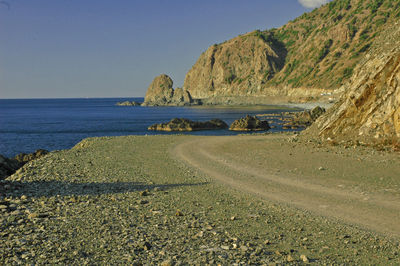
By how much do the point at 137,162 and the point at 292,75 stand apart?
13572 cm

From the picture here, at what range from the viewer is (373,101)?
2341cm

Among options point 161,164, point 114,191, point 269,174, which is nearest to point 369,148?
point 269,174

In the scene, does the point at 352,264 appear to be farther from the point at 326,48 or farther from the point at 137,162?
the point at 326,48

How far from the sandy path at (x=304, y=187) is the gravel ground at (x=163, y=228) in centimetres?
83

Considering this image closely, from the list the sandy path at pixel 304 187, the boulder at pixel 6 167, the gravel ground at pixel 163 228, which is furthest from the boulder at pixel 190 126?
the gravel ground at pixel 163 228

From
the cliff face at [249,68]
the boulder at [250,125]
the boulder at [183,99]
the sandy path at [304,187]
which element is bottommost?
the boulder at [250,125]

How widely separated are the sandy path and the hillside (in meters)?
95.9

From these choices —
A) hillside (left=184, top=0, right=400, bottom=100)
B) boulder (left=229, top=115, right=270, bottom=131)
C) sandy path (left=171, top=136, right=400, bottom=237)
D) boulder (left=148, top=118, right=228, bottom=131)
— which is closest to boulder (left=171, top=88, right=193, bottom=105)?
hillside (left=184, top=0, right=400, bottom=100)

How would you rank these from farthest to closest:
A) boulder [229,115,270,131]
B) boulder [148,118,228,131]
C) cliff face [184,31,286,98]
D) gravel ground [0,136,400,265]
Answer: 1. cliff face [184,31,286,98]
2. boulder [148,118,228,131]
3. boulder [229,115,270,131]
4. gravel ground [0,136,400,265]

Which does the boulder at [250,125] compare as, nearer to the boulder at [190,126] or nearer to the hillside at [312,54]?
the boulder at [190,126]

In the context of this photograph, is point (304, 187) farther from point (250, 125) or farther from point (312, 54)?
point (312, 54)

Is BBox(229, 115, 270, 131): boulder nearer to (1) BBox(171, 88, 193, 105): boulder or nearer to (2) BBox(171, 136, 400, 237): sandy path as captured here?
(2) BBox(171, 136, 400, 237): sandy path

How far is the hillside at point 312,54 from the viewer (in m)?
119

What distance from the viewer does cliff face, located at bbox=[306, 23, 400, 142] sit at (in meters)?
21.8
